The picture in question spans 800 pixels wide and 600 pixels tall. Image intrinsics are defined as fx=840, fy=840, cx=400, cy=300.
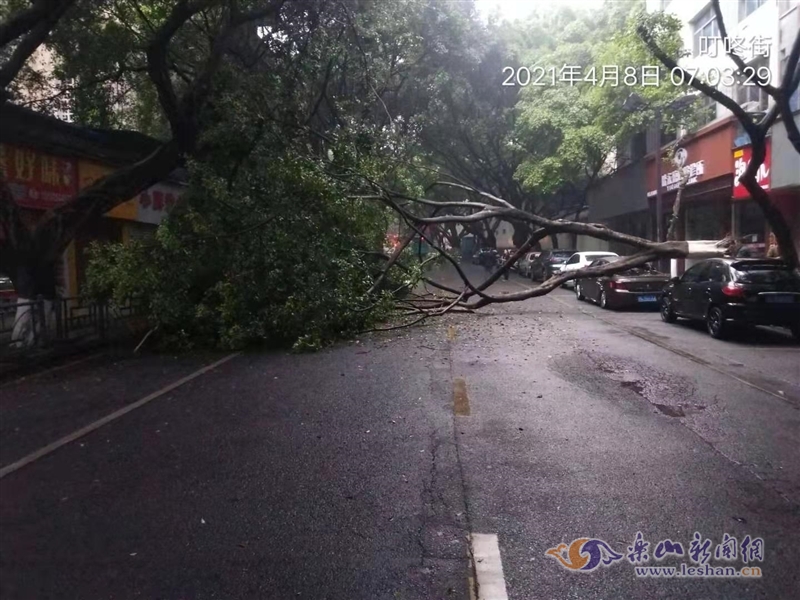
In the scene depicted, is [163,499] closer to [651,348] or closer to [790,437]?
[790,437]

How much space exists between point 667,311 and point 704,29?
12353mm

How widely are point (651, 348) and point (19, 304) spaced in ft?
34.9

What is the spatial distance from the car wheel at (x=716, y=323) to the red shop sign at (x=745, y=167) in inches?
228

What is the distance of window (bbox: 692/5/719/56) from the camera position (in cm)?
2550

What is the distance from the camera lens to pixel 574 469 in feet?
22.8

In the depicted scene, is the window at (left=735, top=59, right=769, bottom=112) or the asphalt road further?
the window at (left=735, top=59, right=769, bottom=112)

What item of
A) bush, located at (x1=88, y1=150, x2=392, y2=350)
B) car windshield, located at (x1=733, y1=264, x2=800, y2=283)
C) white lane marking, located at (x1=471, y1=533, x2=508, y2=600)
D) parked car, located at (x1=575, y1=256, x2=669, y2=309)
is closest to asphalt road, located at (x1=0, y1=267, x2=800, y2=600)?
white lane marking, located at (x1=471, y1=533, x2=508, y2=600)

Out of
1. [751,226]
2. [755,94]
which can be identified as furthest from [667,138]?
[755,94]

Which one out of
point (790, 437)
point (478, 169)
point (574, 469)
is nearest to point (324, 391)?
point (574, 469)

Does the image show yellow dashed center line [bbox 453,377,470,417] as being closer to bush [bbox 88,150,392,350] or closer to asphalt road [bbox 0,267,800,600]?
asphalt road [bbox 0,267,800,600]

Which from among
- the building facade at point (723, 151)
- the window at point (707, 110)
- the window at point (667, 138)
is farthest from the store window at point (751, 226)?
the window at point (667, 138)

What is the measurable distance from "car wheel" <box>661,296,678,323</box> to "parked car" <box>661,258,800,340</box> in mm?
2127

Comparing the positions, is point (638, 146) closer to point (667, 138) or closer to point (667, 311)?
point (667, 138)

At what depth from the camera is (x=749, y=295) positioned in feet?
49.4
